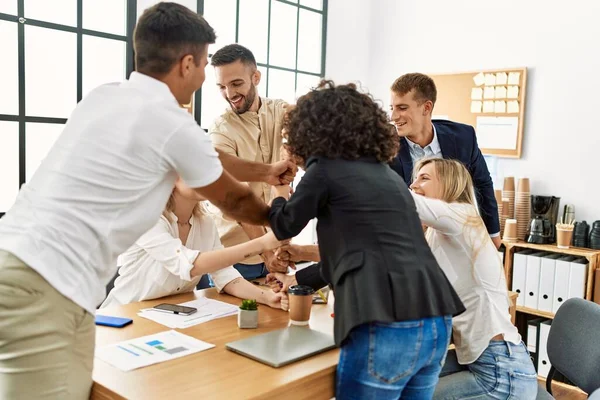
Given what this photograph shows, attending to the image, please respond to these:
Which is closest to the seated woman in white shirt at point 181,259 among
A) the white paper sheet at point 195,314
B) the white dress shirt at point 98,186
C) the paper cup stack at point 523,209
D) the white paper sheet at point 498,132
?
the white paper sheet at point 195,314

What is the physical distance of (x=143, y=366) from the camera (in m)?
1.55

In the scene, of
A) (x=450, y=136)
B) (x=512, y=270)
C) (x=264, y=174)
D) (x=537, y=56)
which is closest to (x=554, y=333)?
(x=450, y=136)

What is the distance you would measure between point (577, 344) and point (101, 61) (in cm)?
306

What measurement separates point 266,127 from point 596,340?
178 centimetres

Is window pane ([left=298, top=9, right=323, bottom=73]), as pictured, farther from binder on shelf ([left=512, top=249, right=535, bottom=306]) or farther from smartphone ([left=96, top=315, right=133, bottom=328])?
smartphone ([left=96, top=315, right=133, bottom=328])

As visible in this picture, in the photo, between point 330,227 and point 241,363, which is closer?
point 330,227

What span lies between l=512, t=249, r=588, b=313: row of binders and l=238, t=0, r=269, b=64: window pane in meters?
2.47

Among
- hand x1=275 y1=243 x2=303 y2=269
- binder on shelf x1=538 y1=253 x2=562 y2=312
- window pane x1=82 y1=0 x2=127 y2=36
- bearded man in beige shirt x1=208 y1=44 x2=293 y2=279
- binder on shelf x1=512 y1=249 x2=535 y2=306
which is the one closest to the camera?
hand x1=275 y1=243 x2=303 y2=269

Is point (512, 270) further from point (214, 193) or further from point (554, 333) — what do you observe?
point (214, 193)

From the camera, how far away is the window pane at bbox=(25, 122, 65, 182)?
3426mm

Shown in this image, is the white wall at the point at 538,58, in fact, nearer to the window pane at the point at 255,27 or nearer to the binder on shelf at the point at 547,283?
the binder on shelf at the point at 547,283

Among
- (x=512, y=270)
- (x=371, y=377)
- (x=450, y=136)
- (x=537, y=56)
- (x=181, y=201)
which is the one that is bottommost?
(x=512, y=270)

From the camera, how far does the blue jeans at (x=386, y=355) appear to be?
141 centimetres

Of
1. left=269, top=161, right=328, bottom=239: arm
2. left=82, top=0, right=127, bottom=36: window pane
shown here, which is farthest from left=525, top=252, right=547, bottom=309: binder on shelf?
left=82, top=0, right=127, bottom=36: window pane
